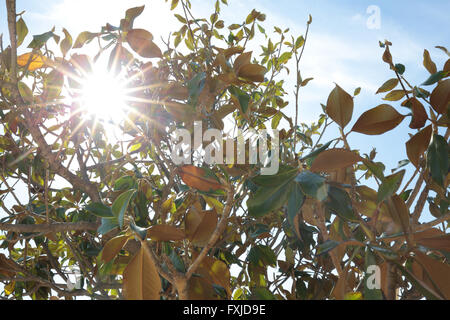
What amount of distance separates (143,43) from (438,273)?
32.2 inches

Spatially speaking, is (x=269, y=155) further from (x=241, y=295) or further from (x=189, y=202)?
(x=241, y=295)

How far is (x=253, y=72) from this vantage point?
38.8 inches

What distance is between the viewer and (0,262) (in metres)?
1.32

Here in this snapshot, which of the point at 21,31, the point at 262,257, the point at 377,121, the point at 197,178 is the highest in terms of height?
the point at 21,31

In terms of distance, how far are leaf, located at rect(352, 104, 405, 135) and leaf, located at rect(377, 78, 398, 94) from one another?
10.8 inches

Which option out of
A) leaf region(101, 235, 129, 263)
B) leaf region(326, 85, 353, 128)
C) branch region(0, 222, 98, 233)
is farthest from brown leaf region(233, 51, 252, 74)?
branch region(0, 222, 98, 233)

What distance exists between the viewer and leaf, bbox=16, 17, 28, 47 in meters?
1.16

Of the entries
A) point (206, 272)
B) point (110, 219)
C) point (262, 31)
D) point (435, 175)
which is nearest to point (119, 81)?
point (110, 219)

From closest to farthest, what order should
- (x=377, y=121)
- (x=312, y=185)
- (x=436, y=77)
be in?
(x=312, y=185), (x=377, y=121), (x=436, y=77)

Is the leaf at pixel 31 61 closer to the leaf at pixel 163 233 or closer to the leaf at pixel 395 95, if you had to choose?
the leaf at pixel 163 233

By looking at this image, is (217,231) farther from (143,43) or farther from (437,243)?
(143,43)

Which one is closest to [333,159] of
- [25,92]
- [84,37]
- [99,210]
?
[99,210]

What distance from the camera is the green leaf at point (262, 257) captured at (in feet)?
4.06

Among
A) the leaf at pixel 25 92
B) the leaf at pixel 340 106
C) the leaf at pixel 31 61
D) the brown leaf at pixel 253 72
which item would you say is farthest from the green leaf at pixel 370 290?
the leaf at pixel 25 92
